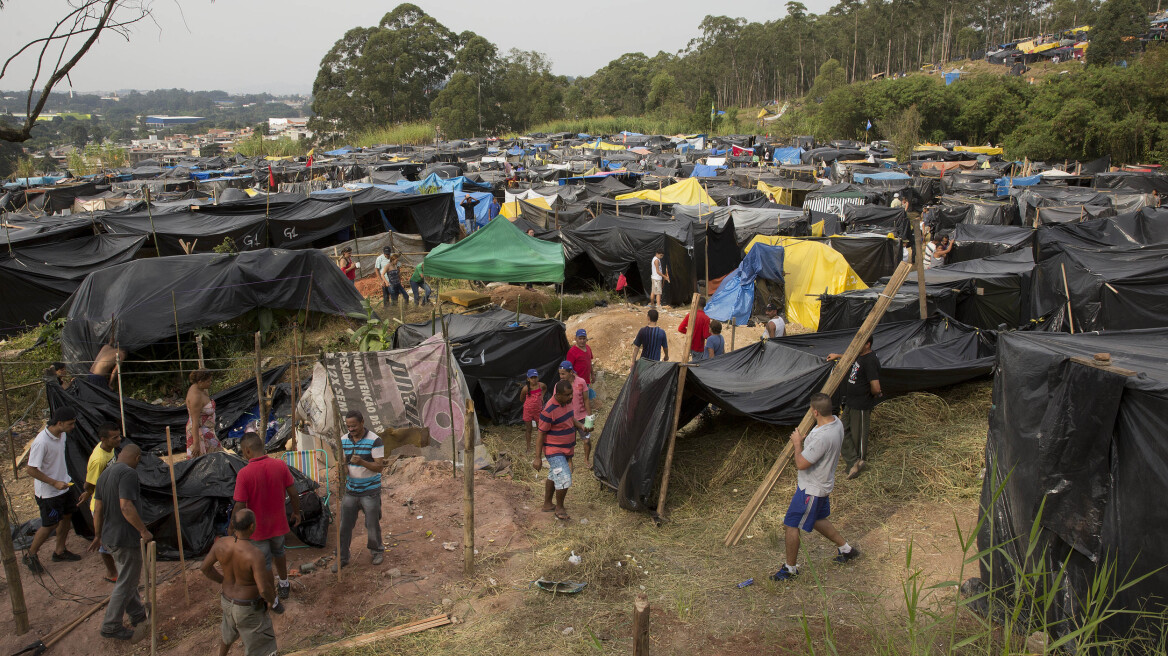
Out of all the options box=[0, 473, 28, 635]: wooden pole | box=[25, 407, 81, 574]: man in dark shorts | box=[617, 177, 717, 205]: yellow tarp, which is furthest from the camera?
box=[617, 177, 717, 205]: yellow tarp

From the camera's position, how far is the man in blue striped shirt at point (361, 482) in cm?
584

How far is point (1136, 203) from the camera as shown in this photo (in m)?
20.2

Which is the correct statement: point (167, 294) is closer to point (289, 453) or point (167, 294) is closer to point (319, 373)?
point (319, 373)

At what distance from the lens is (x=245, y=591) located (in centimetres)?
451

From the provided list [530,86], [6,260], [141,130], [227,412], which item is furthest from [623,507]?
[141,130]

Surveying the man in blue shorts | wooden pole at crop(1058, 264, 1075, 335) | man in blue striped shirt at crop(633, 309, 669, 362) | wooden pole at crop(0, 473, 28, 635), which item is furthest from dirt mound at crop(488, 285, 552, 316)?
wooden pole at crop(0, 473, 28, 635)

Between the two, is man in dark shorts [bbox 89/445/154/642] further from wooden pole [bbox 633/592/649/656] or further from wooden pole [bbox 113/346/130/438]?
wooden pole [bbox 633/592/649/656]

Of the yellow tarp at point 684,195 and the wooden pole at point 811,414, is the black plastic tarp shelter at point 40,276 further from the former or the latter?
the yellow tarp at point 684,195

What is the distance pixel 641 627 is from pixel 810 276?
11.3m

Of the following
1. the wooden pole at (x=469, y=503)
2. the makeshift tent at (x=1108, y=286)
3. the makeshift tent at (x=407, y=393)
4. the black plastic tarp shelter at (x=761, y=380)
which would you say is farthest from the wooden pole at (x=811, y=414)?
the makeshift tent at (x=1108, y=286)

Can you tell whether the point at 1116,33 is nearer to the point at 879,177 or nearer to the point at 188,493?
the point at 879,177

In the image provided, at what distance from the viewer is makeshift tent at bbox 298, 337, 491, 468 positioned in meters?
8.16

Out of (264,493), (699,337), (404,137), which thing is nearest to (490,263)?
(699,337)

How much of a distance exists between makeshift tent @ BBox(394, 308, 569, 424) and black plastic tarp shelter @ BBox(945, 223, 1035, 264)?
8.57m
